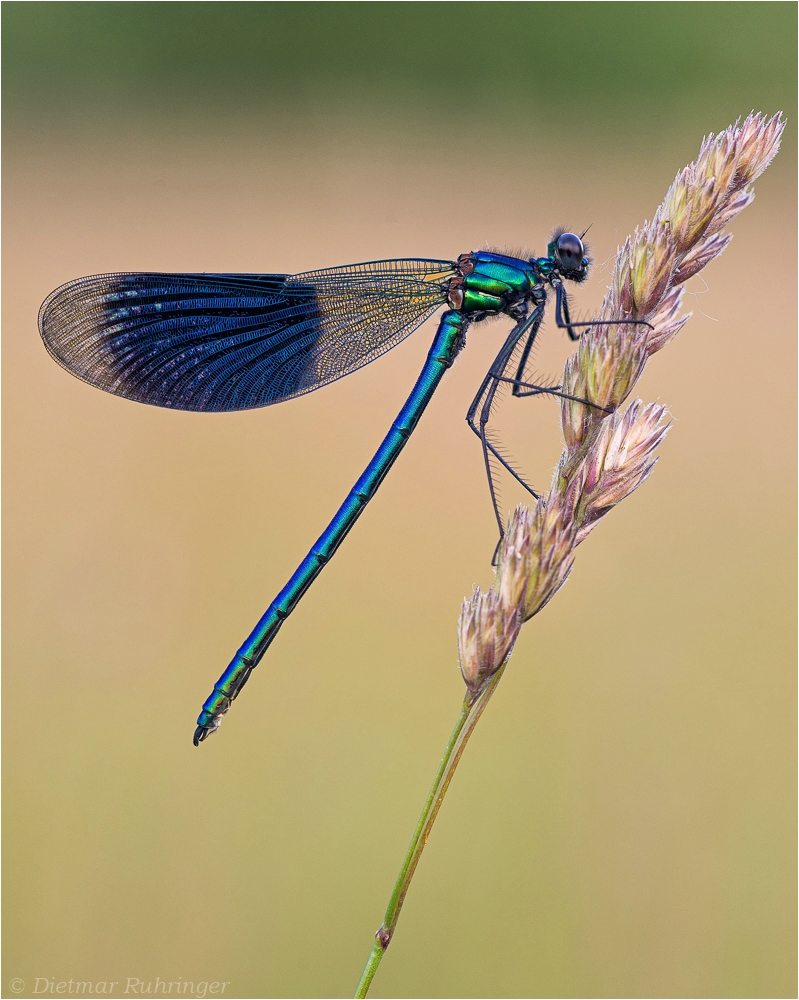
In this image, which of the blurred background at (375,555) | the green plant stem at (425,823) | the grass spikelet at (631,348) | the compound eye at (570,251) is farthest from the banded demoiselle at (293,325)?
the green plant stem at (425,823)

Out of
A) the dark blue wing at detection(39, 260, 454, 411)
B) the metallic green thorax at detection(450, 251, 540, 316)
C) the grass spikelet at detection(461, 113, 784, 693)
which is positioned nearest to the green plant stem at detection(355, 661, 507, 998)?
the grass spikelet at detection(461, 113, 784, 693)

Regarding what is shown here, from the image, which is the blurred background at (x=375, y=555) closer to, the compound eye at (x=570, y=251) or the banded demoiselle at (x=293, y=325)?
the compound eye at (x=570, y=251)

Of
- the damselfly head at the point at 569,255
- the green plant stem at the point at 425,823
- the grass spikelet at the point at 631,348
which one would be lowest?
the green plant stem at the point at 425,823

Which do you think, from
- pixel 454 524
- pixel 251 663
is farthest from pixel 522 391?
pixel 454 524

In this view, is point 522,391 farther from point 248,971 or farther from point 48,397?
point 48,397

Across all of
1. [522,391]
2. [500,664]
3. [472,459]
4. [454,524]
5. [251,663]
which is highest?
[472,459]

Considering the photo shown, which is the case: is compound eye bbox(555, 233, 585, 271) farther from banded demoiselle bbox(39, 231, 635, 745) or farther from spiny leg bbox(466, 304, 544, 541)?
spiny leg bbox(466, 304, 544, 541)
